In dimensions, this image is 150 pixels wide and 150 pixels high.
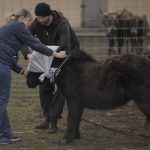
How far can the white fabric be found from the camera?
747 cm

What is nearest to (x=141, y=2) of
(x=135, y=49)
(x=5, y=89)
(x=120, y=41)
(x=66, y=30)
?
(x=135, y=49)

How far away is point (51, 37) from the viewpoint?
7.94m

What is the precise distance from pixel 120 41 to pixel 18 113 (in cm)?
595

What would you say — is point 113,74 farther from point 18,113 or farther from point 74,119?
point 18,113

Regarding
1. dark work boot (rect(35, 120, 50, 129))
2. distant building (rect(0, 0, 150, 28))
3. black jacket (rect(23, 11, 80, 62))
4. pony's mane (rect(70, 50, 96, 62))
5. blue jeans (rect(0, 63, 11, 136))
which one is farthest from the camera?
distant building (rect(0, 0, 150, 28))

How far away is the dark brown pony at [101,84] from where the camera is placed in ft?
23.3

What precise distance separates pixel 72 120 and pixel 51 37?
4.12 feet

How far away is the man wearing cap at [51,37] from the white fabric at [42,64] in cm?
11

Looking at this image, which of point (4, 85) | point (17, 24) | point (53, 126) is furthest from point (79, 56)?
point (53, 126)

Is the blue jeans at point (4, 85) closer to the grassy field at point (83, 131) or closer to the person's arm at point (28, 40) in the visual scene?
the person's arm at point (28, 40)

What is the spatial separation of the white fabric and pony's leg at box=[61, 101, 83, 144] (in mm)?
514

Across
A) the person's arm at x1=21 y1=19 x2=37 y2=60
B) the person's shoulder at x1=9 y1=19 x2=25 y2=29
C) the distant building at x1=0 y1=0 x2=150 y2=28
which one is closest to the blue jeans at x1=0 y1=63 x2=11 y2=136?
the person's shoulder at x1=9 y1=19 x2=25 y2=29

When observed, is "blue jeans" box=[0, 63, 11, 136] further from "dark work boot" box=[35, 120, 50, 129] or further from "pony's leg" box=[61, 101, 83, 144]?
"dark work boot" box=[35, 120, 50, 129]

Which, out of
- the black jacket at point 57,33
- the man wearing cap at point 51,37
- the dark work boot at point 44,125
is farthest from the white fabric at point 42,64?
the dark work boot at point 44,125
